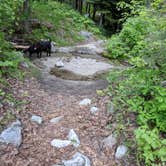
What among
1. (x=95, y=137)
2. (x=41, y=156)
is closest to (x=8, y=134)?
(x=41, y=156)

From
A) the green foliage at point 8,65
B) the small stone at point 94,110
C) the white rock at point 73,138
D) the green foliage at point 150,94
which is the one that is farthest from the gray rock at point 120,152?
the green foliage at point 8,65

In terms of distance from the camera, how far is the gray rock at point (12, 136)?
3.65m

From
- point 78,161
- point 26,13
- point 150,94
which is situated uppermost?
point 26,13

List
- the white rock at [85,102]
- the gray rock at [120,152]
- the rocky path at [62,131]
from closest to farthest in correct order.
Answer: the rocky path at [62,131] < the gray rock at [120,152] < the white rock at [85,102]

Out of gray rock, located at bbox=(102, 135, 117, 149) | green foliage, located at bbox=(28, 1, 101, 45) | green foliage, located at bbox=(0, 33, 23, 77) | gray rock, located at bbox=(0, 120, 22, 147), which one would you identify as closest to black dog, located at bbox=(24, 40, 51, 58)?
green foliage, located at bbox=(28, 1, 101, 45)

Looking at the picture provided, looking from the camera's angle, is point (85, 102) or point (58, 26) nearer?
point (85, 102)

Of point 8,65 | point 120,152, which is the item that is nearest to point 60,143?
point 120,152

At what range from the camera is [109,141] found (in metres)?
3.84

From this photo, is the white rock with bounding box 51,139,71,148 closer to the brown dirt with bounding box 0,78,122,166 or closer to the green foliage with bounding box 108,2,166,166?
the brown dirt with bounding box 0,78,122,166

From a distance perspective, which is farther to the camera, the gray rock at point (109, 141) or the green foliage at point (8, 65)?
the green foliage at point (8, 65)

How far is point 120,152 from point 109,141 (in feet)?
0.90

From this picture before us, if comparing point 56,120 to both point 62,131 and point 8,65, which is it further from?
point 8,65

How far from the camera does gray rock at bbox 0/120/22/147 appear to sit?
3.65m

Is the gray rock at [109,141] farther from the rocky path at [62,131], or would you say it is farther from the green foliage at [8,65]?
the green foliage at [8,65]
